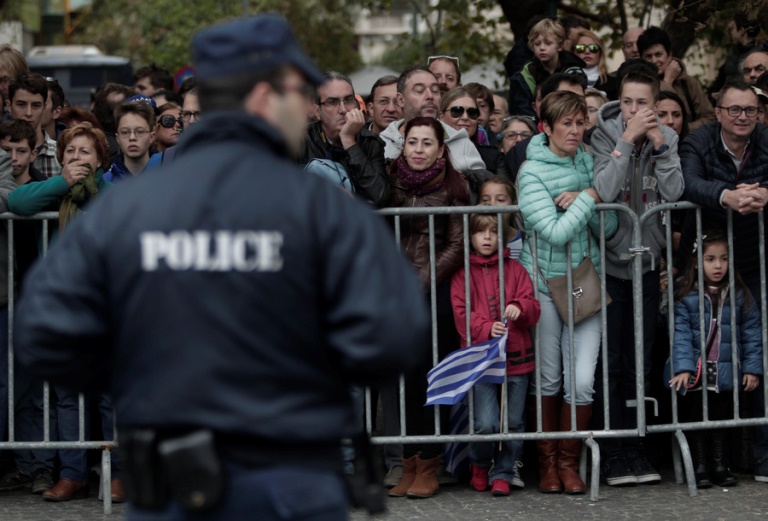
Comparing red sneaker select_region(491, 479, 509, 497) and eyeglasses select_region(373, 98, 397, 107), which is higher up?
eyeglasses select_region(373, 98, 397, 107)

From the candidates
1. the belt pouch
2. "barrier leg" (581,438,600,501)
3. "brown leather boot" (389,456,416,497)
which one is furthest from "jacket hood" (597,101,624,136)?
the belt pouch

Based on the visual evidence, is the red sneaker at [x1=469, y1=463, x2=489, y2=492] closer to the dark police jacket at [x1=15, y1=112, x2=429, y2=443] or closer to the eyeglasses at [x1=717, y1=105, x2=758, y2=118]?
the eyeglasses at [x1=717, y1=105, x2=758, y2=118]

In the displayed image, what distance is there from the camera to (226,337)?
306cm

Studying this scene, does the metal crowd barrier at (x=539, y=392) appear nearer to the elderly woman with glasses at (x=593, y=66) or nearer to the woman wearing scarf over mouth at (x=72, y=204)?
the woman wearing scarf over mouth at (x=72, y=204)

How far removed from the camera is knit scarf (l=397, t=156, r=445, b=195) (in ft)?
24.0

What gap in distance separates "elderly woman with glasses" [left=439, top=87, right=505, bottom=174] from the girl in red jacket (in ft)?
2.89

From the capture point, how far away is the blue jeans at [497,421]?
7.30 metres

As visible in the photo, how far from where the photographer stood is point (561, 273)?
7.31m

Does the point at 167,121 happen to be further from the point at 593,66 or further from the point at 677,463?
the point at 677,463

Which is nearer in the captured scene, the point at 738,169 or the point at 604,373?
the point at 604,373

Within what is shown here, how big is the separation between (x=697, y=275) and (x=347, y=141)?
216 cm

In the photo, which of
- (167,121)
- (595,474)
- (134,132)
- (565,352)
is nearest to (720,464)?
(595,474)

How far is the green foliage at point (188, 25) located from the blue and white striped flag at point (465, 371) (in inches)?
1161

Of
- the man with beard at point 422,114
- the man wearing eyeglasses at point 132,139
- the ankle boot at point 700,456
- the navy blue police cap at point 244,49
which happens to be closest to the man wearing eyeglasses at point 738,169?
the ankle boot at point 700,456
